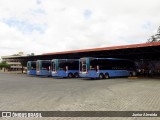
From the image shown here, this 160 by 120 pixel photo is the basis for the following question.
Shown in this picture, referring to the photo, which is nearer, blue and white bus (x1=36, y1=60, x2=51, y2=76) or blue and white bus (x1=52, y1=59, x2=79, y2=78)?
blue and white bus (x1=52, y1=59, x2=79, y2=78)

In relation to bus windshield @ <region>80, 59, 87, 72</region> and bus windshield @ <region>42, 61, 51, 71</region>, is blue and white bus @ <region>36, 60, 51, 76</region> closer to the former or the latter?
bus windshield @ <region>42, 61, 51, 71</region>

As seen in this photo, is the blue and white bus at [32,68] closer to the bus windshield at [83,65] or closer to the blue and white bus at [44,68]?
the blue and white bus at [44,68]

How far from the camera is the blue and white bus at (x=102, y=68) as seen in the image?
3144 centimetres

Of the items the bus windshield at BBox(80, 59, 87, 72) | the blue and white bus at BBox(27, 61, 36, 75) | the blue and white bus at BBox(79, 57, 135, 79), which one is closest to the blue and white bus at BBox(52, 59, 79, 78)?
the blue and white bus at BBox(79, 57, 135, 79)

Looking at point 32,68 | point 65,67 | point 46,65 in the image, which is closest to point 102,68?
point 65,67

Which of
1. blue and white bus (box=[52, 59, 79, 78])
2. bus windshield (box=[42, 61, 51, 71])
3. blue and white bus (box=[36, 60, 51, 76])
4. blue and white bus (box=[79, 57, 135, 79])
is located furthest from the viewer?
blue and white bus (box=[36, 60, 51, 76])

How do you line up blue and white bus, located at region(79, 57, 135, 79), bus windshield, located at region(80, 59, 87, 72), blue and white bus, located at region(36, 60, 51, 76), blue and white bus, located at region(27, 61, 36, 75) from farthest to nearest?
1. blue and white bus, located at region(27, 61, 36, 75)
2. blue and white bus, located at region(36, 60, 51, 76)
3. bus windshield, located at region(80, 59, 87, 72)
4. blue and white bus, located at region(79, 57, 135, 79)

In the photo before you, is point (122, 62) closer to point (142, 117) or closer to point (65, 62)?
point (65, 62)

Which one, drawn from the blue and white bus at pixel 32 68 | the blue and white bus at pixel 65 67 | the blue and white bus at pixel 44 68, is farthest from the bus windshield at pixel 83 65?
the blue and white bus at pixel 32 68

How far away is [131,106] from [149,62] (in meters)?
43.1

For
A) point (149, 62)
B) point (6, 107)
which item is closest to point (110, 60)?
point (149, 62)

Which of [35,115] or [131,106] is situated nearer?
[35,115]

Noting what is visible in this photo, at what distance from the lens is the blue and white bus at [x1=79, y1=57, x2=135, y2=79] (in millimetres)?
31438

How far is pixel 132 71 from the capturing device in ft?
123
